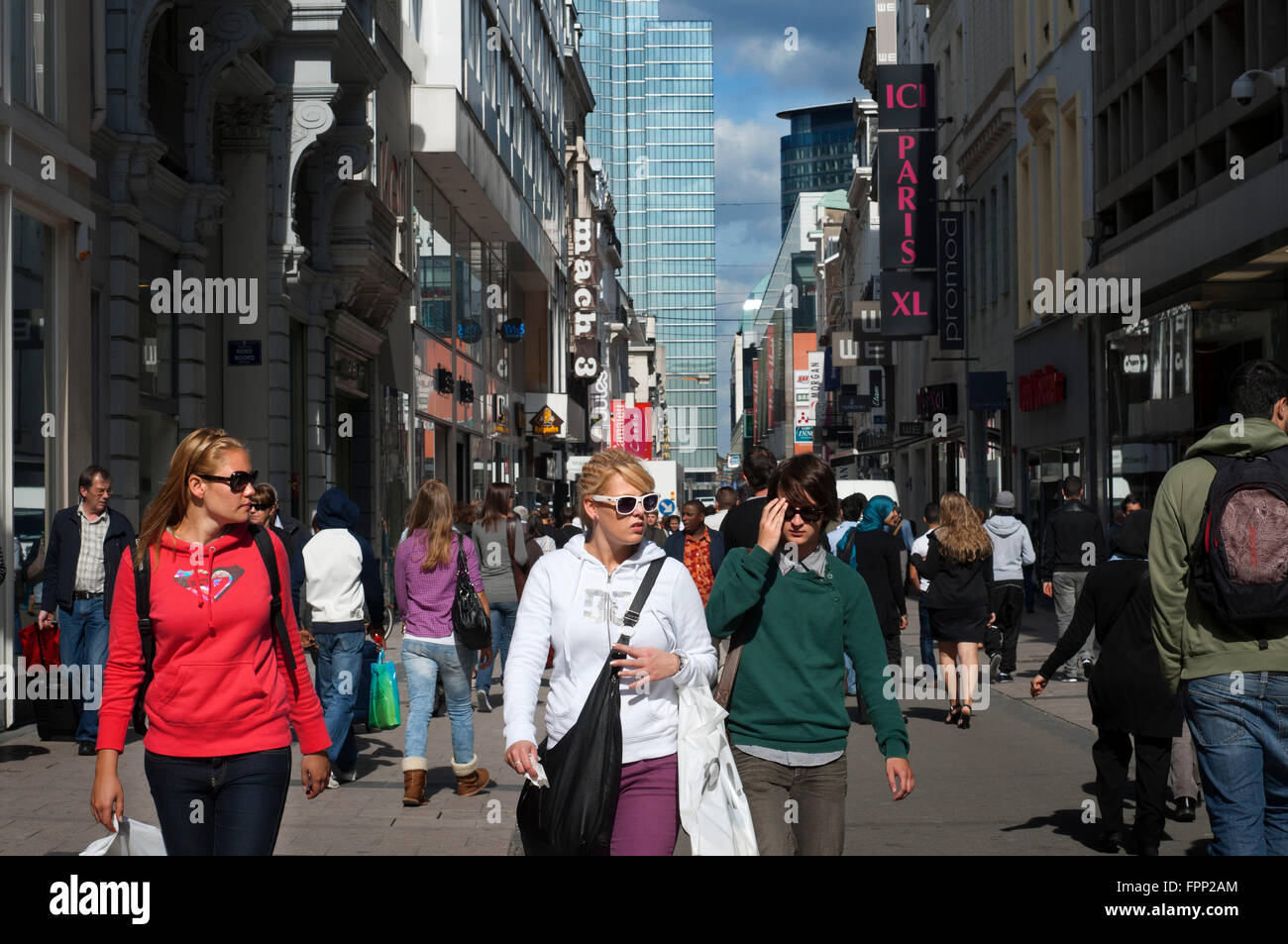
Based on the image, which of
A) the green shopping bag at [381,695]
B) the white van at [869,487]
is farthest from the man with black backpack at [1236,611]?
the white van at [869,487]

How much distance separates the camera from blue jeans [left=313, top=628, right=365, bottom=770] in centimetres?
959

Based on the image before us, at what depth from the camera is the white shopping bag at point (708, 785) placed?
4.69 m

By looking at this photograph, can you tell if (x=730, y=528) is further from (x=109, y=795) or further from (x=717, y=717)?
(x=109, y=795)

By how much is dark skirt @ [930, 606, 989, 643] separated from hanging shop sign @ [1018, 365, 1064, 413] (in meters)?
16.1

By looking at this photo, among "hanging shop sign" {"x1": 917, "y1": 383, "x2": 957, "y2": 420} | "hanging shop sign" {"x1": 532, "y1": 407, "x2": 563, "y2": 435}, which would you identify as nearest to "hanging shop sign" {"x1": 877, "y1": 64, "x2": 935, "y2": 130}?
"hanging shop sign" {"x1": 917, "y1": 383, "x2": 957, "y2": 420}

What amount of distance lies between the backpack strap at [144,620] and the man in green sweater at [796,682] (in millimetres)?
1782

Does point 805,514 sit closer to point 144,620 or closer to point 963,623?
point 144,620

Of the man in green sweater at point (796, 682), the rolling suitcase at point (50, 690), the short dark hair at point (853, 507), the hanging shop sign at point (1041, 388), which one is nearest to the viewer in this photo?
the man in green sweater at point (796, 682)

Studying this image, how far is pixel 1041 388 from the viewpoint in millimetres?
28812

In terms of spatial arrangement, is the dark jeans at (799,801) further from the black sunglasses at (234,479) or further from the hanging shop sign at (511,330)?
the hanging shop sign at (511,330)

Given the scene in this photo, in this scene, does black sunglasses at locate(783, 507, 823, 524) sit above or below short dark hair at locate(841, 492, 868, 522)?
above

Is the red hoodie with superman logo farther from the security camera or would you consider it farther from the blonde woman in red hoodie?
the security camera

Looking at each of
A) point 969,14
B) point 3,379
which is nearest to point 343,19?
point 3,379

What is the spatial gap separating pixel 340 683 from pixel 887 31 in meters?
55.8
